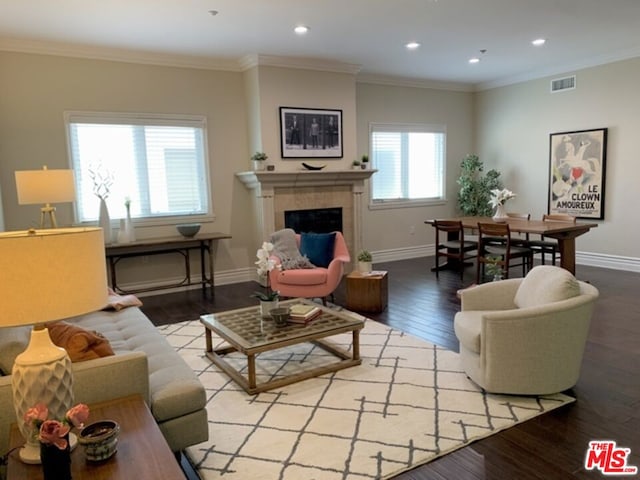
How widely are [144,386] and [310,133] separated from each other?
4877mm

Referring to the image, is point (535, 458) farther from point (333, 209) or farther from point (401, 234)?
point (401, 234)

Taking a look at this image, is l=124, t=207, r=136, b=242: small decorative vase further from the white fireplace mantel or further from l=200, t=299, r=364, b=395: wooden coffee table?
l=200, t=299, r=364, b=395: wooden coffee table

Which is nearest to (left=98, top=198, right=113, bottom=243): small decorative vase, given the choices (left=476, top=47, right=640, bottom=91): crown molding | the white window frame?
the white window frame

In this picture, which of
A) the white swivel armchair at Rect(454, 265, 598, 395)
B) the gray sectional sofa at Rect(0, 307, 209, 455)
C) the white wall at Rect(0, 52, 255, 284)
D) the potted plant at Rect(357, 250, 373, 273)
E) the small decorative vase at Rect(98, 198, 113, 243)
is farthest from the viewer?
the small decorative vase at Rect(98, 198, 113, 243)

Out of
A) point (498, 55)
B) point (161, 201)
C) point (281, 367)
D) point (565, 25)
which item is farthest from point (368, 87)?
point (281, 367)

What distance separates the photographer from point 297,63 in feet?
20.2

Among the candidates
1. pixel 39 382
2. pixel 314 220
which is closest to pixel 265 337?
pixel 39 382

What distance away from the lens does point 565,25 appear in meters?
5.11

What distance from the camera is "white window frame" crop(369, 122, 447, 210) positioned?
7621 millimetres

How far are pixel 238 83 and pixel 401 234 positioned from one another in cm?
366

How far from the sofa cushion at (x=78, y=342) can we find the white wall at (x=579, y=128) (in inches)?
267

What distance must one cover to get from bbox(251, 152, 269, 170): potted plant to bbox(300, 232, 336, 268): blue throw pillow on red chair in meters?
1.41

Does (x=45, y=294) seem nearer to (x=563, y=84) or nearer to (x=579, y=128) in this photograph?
(x=579, y=128)

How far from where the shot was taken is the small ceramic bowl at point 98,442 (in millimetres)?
1417
